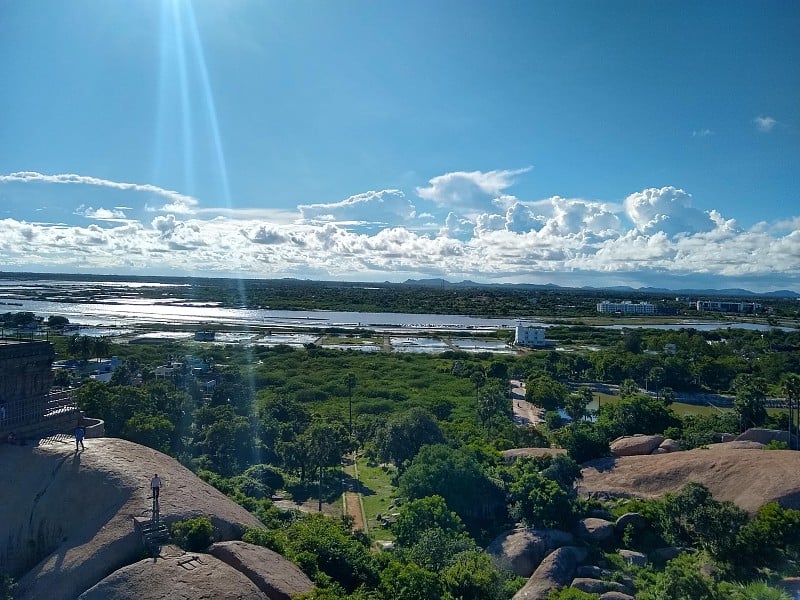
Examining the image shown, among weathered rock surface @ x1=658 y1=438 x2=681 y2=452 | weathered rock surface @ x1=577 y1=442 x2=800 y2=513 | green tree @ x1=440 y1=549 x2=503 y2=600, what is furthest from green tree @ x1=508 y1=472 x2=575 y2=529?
weathered rock surface @ x1=658 y1=438 x2=681 y2=452

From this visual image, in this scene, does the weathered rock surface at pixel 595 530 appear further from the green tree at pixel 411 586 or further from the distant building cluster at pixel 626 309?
the distant building cluster at pixel 626 309

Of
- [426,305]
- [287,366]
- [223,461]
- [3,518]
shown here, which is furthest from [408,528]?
[426,305]

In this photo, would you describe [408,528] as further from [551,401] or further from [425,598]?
[551,401]

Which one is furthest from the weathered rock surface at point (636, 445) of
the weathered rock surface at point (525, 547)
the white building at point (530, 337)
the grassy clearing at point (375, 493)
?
the white building at point (530, 337)

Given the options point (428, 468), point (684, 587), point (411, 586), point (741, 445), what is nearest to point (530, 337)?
point (741, 445)

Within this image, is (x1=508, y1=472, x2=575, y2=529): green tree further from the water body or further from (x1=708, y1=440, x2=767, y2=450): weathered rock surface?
the water body

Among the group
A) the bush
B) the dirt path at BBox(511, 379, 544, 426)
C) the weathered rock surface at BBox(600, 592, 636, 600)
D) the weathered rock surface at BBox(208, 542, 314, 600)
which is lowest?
the dirt path at BBox(511, 379, 544, 426)
